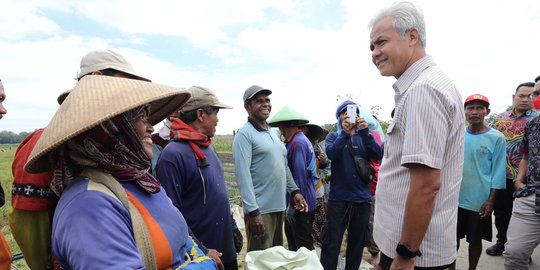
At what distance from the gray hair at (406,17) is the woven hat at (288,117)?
2673mm

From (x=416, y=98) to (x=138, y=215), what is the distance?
1.37 m

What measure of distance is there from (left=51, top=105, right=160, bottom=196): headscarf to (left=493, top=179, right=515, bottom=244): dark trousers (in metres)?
4.95

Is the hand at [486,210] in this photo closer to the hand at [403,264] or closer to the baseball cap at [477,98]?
the baseball cap at [477,98]

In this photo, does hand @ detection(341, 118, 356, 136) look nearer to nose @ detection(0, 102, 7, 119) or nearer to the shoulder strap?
the shoulder strap

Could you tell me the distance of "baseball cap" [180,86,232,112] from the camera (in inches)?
107

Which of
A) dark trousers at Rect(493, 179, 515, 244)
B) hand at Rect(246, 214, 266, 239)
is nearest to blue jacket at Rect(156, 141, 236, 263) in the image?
hand at Rect(246, 214, 266, 239)

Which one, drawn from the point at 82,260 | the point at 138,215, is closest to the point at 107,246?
the point at 82,260

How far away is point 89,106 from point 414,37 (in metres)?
1.62

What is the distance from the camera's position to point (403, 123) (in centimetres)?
167

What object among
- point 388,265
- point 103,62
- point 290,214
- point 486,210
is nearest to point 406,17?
point 388,265

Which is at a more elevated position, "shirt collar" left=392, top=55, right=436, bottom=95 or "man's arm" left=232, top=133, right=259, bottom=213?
"shirt collar" left=392, top=55, right=436, bottom=95

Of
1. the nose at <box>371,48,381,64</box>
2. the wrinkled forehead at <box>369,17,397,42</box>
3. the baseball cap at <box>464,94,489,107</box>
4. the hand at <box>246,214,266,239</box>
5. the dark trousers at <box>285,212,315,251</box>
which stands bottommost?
the dark trousers at <box>285,212,315,251</box>

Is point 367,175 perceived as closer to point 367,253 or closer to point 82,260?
point 367,253

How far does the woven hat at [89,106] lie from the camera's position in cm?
102
